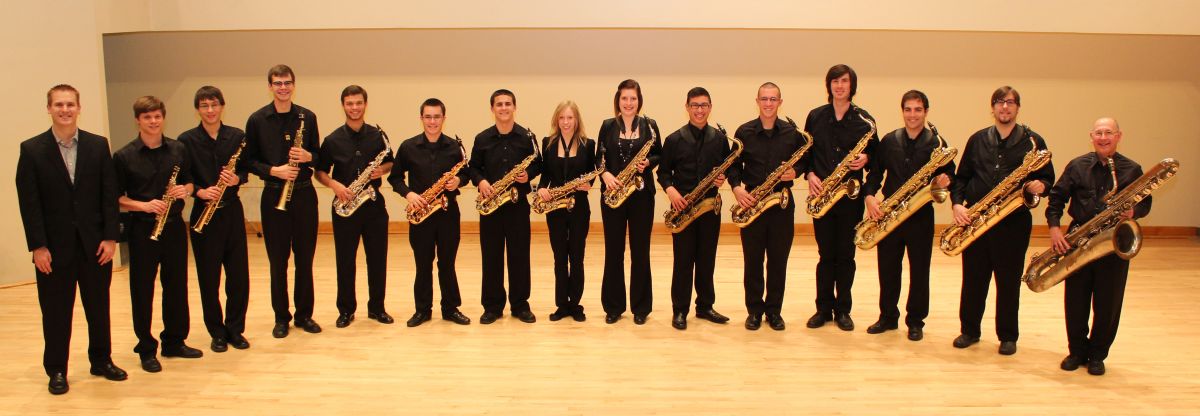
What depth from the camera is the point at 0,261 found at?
22.4 ft

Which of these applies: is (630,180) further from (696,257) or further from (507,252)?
(507,252)

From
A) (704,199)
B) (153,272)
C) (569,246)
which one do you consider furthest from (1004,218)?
(153,272)

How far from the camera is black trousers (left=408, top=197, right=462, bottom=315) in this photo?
5352 millimetres

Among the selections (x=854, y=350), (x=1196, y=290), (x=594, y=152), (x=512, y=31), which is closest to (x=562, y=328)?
(x=594, y=152)

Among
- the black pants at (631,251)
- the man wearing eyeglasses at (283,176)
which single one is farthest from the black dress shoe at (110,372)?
the black pants at (631,251)

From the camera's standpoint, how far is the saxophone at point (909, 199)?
4833 mm

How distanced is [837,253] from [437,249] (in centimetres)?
249

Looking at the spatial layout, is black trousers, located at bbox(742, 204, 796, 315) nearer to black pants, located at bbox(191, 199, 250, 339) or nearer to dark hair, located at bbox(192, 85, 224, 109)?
black pants, located at bbox(191, 199, 250, 339)

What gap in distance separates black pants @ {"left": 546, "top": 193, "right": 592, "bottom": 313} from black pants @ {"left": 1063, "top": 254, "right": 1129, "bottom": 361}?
8.91 ft

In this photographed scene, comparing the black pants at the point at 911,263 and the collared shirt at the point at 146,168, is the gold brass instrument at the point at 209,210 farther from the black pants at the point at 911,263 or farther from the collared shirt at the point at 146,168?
the black pants at the point at 911,263

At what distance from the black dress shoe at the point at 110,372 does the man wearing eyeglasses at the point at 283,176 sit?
0.93 meters

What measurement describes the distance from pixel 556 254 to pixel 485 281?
500 millimetres

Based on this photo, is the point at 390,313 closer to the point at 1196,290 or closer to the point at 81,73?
the point at 81,73

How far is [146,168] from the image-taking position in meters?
4.40
